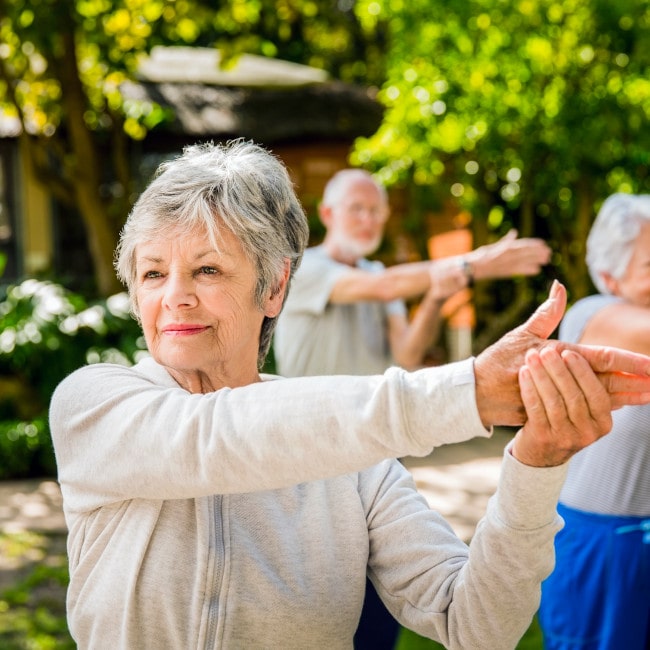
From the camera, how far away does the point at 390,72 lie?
26.2 feet

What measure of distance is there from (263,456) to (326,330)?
2787 millimetres

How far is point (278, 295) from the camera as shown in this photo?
6.20ft

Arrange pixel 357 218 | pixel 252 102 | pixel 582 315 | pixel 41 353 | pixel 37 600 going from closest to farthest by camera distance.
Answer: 1. pixel 582 315
2. pixel 357 218
3. pixel 37 600
4. pixel 41 353
5. pixel 252 102

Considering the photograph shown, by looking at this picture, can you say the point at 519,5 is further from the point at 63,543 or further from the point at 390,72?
the point at 63,543

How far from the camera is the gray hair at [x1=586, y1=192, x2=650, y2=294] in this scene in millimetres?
2893

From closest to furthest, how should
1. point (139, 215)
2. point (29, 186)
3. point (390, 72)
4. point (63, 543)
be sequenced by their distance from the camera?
point (139, 215), point (63, 543), point (390, 72), point (29, 186)

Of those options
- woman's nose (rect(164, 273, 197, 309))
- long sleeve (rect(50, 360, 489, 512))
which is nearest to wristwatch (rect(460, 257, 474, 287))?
woman's nose (rect(164, 273, 197, 309))

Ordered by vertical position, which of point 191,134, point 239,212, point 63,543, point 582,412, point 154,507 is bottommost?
A: point 63,543

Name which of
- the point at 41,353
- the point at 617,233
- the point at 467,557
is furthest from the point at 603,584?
the point at 41,353

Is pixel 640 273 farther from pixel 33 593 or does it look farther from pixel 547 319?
pixel 33 593

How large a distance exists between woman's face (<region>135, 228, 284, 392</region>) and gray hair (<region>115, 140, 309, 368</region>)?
0.02 meters

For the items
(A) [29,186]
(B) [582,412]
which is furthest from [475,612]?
(A) [29,186]

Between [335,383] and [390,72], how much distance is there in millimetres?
7028

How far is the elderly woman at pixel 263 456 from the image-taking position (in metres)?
1.31
